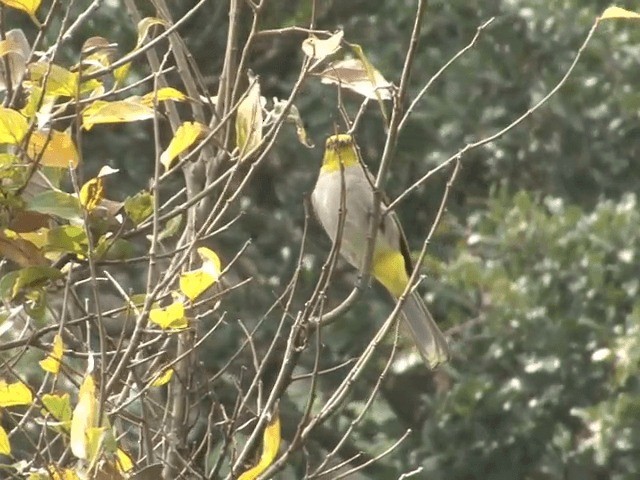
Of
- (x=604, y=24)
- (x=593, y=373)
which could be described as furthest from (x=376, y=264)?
(x=604, y=24)

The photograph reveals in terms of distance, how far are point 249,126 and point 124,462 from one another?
52 centimetres

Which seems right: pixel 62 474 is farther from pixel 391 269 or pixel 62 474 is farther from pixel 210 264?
pixel 391 269

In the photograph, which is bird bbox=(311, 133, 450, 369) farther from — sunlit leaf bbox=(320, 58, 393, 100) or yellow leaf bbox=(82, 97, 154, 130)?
yellow leaf bbox=(82, 97, 154, 130)

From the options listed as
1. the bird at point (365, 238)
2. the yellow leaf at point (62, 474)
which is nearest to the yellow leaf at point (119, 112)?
the yellow leaf at point (62, 474)

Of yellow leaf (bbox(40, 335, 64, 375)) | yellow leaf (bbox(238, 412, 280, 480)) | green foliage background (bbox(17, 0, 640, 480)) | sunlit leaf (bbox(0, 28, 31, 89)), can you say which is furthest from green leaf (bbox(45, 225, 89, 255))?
green foliage background (bbox(17, 0, 640, 480))

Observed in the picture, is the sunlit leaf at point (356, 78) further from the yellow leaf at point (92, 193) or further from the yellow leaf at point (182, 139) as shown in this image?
the yellow leaf at point (92, 193)

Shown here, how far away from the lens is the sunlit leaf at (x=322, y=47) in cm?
208

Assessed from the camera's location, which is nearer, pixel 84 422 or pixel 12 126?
pixel 84 422

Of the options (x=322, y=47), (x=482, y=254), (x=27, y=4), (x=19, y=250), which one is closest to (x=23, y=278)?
(x=19, y=250)

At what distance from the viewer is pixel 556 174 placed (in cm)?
661

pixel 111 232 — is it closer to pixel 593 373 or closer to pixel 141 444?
pixel 141 444

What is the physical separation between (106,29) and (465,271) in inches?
65.3

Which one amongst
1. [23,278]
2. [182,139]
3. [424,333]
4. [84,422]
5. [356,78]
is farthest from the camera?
[424,333]

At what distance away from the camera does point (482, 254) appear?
603 cm
